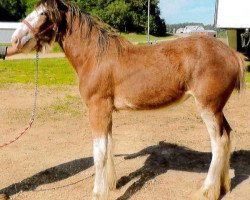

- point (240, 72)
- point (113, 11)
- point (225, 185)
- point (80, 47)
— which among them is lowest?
point (225, 185)

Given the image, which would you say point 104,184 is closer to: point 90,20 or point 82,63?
point 82,63

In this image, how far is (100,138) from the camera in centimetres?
456

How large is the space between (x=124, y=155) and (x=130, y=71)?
7.38 feet

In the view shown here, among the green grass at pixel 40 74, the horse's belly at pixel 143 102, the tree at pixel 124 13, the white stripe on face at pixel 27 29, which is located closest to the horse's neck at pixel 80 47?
the white stripe on face at pixel 27 29

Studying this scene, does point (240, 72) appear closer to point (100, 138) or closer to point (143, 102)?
point (143, 102)

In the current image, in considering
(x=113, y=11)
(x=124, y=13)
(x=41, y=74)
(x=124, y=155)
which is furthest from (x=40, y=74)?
(x=124, y=13)

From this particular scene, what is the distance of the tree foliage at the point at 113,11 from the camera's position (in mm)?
72750

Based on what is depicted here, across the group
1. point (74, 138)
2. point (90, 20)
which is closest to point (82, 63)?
point (90, 20)

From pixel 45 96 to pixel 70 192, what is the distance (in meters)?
6.85

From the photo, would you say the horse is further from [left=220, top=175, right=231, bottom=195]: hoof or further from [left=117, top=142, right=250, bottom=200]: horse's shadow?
[left=117, top=142, right=250, bottom=200]: horse's shadow

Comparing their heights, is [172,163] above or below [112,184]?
below

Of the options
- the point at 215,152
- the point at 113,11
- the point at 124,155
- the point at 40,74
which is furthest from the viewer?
the point at 113,11

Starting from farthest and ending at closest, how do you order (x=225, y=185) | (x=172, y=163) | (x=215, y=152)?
(x=172, y=163) → (x=225, y=185) → (x=215, y=152)

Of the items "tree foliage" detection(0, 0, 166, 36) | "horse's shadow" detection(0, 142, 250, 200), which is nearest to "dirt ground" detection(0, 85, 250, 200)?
"horse's shadow" detection(0, 142, 250, 200)
